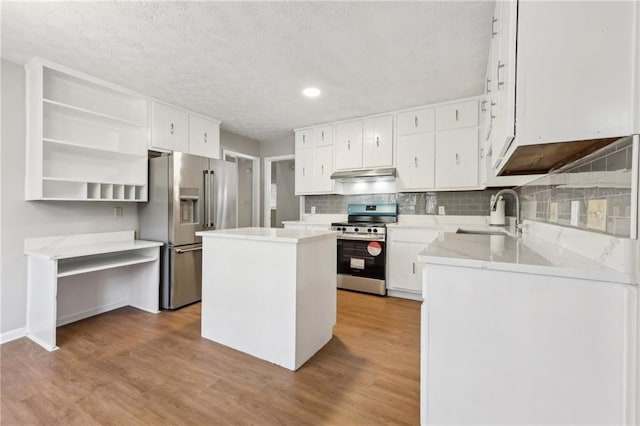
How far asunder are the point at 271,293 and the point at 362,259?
1922 mm

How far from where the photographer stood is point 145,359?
2102 mm

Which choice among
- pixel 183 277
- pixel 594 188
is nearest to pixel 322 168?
pixel 183 277

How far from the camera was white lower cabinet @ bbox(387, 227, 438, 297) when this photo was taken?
3418 millimetres

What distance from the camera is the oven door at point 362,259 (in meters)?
3.61

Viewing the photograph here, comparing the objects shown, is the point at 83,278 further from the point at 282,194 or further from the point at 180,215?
the point at 282,194

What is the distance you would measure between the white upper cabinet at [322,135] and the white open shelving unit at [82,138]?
2.23 m

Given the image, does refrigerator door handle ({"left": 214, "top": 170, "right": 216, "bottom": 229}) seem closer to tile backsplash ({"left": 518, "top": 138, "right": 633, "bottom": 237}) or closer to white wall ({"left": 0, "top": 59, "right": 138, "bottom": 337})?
white wall ({"left": 0, "top": 59, "right": 138, "bottom": 337})

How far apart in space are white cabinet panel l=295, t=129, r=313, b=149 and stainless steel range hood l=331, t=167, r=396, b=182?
2.38ft

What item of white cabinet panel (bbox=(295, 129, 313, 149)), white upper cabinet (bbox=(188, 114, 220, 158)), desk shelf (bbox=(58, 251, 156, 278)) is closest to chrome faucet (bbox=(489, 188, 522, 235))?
white cabinet panel (bbox=(295, 129, 313, 149))

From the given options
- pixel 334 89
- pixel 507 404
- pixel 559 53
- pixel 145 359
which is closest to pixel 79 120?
pixel 145 359

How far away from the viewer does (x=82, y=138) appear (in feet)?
9.41

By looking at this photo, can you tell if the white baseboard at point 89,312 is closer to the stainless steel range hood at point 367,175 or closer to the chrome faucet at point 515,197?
the stainless steel range hood at point 367,175

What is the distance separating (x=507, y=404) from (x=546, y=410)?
0.11 meters

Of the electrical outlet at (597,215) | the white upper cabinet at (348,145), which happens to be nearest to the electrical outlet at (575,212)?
the electrical outlet at (597,215)
